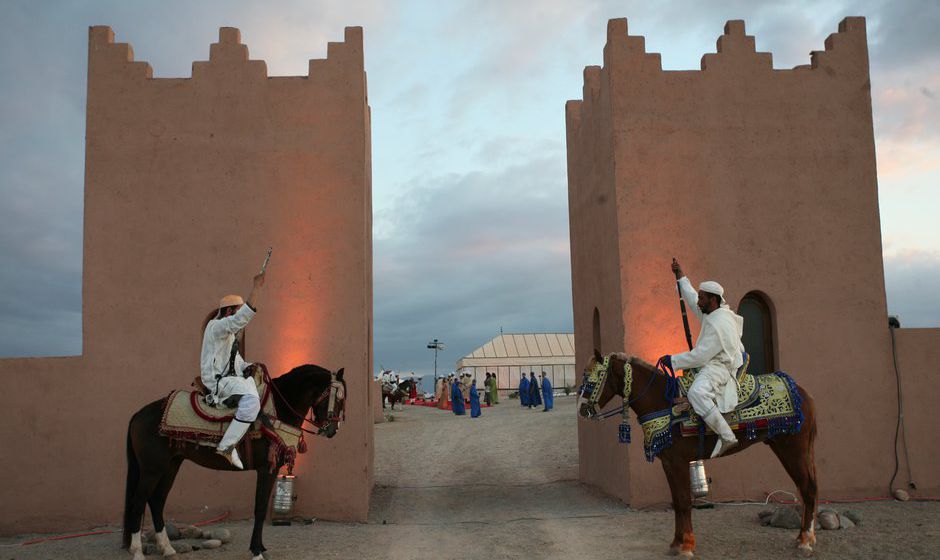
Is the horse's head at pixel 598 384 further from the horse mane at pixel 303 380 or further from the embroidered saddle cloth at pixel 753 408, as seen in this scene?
the horse mane at pixel 303 380

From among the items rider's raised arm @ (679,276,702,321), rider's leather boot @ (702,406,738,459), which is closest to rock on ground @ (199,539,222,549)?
rider's leather boot @ (702,406,738,459)

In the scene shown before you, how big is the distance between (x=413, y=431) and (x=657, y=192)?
12131 mm

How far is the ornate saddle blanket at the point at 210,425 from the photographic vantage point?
782 centimetres

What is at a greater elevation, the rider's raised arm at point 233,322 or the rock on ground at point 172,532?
the rider's raised arm at point 233,322

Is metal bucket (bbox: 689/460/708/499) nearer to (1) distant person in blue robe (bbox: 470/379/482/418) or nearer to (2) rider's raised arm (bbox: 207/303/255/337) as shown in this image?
(2) rider's raised arm (bbox: 207/303/255/337)

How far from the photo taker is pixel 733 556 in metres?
7.86

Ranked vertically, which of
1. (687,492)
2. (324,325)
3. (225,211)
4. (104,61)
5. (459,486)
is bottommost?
(459,486)

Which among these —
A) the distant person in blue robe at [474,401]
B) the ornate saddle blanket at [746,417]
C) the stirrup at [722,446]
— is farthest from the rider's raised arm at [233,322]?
the distant person in blue robe at [474,401]

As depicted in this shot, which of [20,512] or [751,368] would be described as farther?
[751,368]

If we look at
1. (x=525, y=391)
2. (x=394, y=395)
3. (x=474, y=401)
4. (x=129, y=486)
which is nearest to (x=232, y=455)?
(x=129, y=486)

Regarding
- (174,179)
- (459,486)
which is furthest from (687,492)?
(174,179)

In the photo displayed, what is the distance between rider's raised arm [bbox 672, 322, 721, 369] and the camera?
25.9ft

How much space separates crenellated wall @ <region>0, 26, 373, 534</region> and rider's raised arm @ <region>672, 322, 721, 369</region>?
4.40 m

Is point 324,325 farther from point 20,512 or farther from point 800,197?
point 800,197
